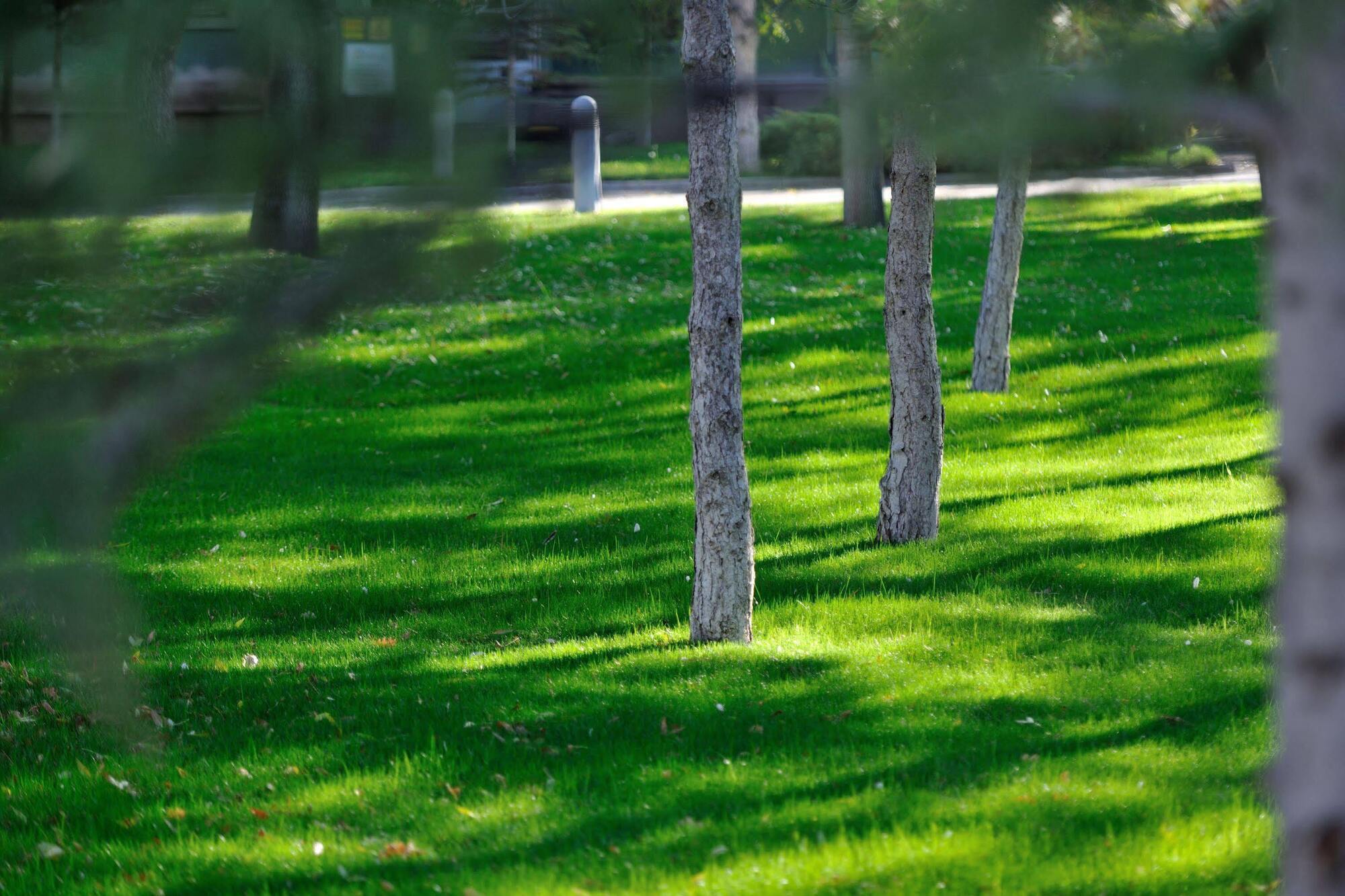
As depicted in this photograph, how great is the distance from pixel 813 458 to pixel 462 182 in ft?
25.7

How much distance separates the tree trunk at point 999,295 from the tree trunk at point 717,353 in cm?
516

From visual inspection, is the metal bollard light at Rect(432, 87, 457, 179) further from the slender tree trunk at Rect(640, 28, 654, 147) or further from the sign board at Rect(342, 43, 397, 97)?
the slender tree trunk at Rect(640, 28, 654, 147)

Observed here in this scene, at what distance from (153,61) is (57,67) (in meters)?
0.17

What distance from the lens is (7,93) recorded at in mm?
2383

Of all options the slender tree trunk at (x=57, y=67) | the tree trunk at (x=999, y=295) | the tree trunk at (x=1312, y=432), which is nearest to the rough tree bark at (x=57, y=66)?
the slender tree trunk at (x=57, y=67)

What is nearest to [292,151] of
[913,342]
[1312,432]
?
[1312,432]

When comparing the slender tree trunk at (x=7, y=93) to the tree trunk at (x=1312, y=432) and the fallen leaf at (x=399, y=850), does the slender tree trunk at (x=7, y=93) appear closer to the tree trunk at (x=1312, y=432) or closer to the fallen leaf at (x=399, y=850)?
the tree trunk at (x=1312, y=432)

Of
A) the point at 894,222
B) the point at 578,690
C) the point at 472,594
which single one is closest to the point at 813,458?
the point at 894,222

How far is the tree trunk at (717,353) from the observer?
19.1 ft

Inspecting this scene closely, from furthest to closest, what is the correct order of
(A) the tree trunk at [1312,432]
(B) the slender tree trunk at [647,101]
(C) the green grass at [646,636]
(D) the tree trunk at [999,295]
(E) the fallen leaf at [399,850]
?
(D) the tree trunk at [999,295], (E) the fallen leaf at [399,850], (C) the green grass at [646,636], (B) the slender tree trunk at [647,101], (A) the tree trunk at [1312,432]

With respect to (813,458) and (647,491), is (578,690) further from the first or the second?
(813,458)

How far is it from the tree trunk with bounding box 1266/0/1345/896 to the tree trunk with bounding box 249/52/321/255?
1.60 meters

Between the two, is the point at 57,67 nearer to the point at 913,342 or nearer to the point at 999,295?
the point at 913,342

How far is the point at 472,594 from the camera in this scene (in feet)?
24.7
